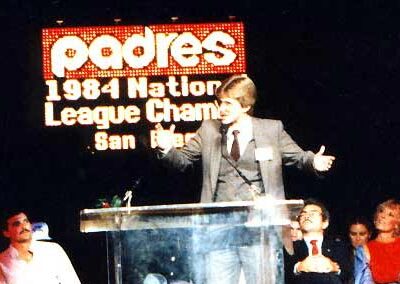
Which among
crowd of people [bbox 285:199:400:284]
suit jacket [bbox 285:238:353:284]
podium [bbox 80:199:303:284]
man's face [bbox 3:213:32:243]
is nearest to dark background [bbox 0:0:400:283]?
man's face [bbox 3:213:32:243]

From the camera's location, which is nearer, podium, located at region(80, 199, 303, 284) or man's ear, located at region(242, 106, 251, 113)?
podium, located at region(80, 199, 303, 284)

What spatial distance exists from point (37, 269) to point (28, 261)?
0.42 ft

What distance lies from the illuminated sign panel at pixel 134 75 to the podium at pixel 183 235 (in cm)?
449

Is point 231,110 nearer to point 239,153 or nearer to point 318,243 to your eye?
point 239,153

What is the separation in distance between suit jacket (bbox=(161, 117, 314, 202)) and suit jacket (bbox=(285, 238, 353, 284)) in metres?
0.44

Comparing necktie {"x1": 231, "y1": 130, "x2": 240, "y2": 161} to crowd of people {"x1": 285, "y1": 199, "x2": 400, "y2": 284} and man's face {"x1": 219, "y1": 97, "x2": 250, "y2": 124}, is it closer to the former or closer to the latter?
man's face {"x1": 219, "y1": 97, "x2": 250, "y2": 124}

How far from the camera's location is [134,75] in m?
9.53

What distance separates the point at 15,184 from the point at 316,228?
5.31 metres

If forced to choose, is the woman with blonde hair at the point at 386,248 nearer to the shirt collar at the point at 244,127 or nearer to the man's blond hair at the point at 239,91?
the shirt collar at the point at 244,127

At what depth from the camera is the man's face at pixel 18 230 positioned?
22.3 ft

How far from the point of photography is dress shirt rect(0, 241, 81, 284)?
6609mm

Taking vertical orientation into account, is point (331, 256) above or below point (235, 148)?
below

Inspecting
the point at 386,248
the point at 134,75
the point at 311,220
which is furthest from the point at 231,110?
the point at 134,75

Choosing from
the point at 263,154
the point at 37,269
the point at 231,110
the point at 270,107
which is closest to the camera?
the point at 263,154
